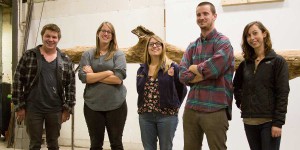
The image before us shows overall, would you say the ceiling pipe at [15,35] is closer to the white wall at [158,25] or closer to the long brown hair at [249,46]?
the white wall at [158,25]

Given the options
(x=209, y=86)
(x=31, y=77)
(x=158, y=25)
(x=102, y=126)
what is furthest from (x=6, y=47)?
(x=209, y=86)

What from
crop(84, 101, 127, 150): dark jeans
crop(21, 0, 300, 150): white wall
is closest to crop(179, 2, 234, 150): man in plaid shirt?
crop(84, 101, 127, 150): dark jeans

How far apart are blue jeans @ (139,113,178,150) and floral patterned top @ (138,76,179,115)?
0.04m

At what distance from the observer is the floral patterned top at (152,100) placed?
8.27 feet

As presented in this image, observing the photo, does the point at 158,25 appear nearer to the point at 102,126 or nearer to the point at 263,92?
the point at 102,126

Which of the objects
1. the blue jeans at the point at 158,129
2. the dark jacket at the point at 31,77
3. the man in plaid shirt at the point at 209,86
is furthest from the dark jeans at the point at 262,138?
the dark jacket at the point at 31,77

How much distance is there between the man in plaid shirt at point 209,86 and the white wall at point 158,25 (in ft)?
7.14

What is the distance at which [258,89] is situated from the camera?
2.12m

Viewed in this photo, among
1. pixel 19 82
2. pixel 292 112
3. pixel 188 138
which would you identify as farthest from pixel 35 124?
pixel 292 112

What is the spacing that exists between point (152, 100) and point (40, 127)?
3.08 feet

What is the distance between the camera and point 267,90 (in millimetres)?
2107

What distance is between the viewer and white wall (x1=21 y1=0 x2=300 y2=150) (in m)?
4.02

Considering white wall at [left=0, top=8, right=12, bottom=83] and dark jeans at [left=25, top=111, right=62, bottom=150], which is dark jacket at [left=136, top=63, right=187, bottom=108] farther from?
white wall at [left=0, top=8, right=12, bottom=83]

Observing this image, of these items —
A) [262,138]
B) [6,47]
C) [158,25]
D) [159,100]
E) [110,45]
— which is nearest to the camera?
[262,138]
